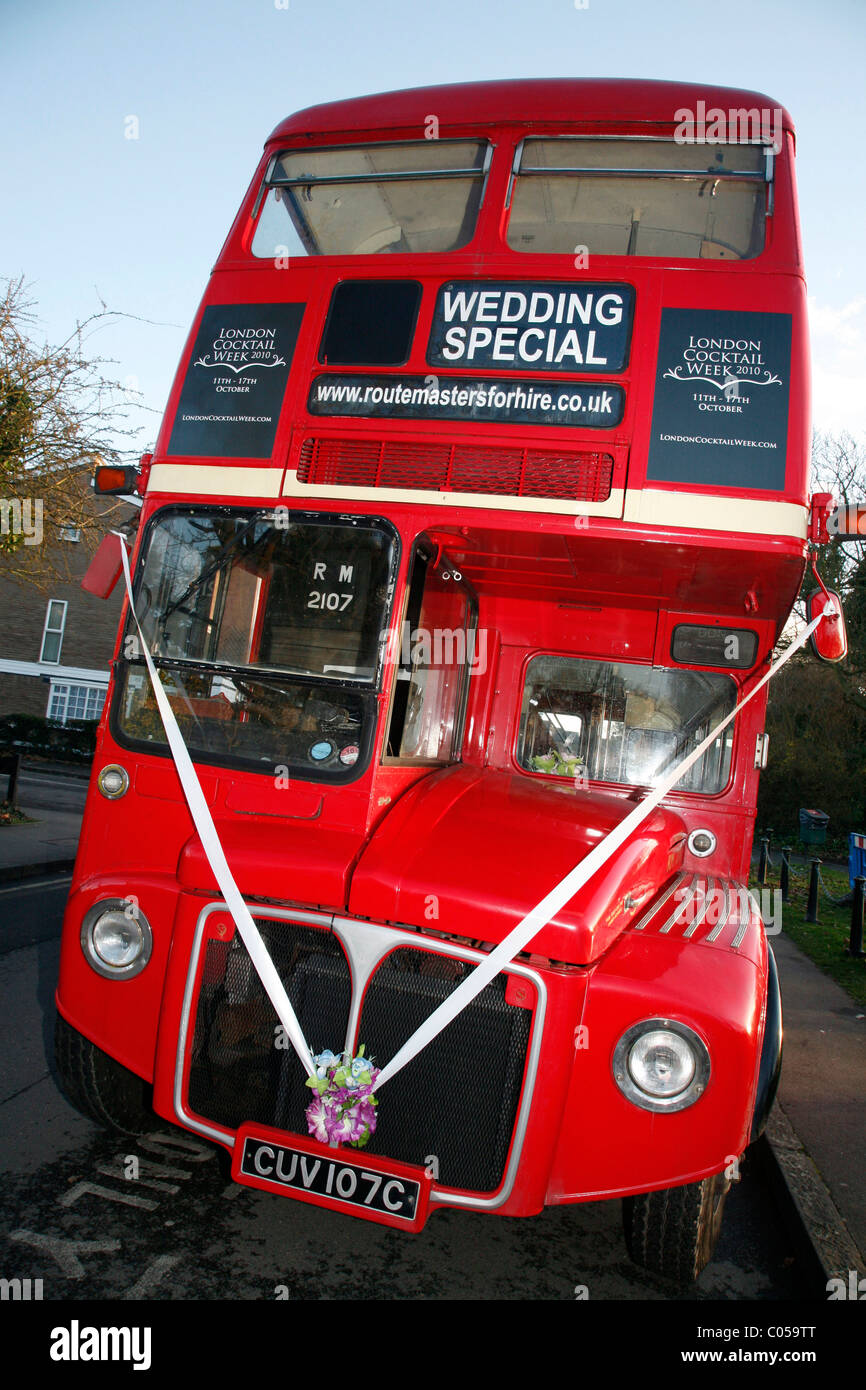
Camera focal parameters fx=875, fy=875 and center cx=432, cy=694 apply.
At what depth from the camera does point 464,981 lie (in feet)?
9.18

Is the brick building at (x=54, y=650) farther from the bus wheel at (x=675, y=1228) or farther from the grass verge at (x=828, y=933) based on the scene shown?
Result: the bus wheel at (x=675, y=1228)

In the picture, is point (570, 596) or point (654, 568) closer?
point (654, 568)

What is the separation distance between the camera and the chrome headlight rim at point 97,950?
3238mm

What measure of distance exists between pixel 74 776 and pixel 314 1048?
67.3 ft

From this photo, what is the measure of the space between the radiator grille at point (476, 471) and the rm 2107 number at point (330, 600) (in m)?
0.47

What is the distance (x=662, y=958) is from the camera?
295 cm

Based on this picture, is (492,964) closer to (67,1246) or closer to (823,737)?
(67,1246)

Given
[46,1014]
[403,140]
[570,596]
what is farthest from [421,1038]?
[403,140]

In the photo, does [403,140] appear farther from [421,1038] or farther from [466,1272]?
[466,1272]

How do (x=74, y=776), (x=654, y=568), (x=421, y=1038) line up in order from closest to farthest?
(x=421, y=1038), (x=654, y=568), (x=74, y=776)

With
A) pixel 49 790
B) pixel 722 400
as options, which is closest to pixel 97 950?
pixel 722 400

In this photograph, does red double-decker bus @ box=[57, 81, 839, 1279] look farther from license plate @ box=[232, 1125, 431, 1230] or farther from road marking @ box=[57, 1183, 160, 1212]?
road marking @ box=[57, 1183, 160, 1212]

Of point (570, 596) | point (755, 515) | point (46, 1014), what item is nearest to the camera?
point (755, 515)

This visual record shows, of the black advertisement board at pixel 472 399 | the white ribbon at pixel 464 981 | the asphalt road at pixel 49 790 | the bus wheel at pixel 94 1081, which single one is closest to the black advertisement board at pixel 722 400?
the black advertisement board at pixel 472 399
